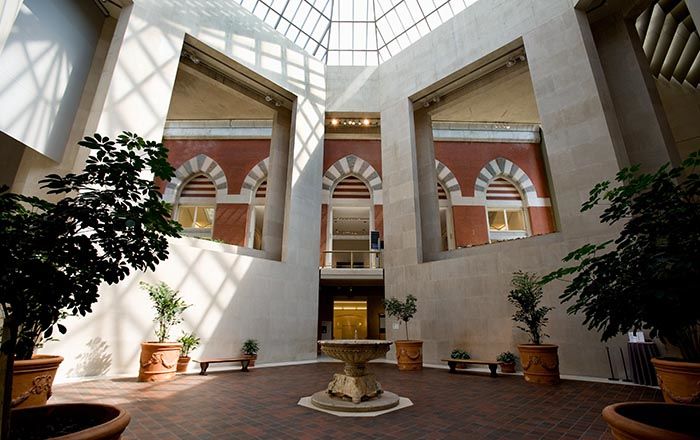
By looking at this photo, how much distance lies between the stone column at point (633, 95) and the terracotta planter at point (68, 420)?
10459 millimetres

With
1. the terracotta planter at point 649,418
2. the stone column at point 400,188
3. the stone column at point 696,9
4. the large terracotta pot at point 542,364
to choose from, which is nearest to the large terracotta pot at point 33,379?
the terracotta planter at point 649,418

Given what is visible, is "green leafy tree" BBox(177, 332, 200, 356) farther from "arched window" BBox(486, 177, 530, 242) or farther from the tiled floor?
"arched window" BBox(486, 177, 530, 242)

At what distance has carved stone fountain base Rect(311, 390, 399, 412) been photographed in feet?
14.8

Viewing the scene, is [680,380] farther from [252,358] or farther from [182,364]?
[182,364]

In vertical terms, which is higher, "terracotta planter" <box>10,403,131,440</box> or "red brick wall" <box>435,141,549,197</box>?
"red brick wall" <box>435,141,549,197</box>

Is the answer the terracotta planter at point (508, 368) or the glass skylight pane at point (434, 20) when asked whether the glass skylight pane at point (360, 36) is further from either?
the terracotta planter at point (508, 368)

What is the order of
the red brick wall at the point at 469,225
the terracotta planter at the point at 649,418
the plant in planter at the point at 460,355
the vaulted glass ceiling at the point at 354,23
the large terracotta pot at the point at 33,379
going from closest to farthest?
the terracotta planter at the point at 649,418, the large terracotta pot at the point at 33,379, the plant in planter at the point at 460,355, the vaulted glass ceiling at the point at 354,23, the red brick wall at the point at 469,225

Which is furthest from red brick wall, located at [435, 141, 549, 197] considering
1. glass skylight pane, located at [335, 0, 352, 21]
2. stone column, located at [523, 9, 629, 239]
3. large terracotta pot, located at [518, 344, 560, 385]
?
large terracotta pot, located at [518, 344, 560, 385]

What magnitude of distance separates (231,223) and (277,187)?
13.2ft

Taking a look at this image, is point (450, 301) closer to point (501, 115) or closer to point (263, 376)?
point (263, 376)

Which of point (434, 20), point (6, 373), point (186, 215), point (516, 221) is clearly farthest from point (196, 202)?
point (516, 221)

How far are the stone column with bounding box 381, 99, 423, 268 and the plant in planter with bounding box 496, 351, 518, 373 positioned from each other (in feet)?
11.9

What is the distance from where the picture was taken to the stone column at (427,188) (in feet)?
36.0

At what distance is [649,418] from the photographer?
2.15 m
